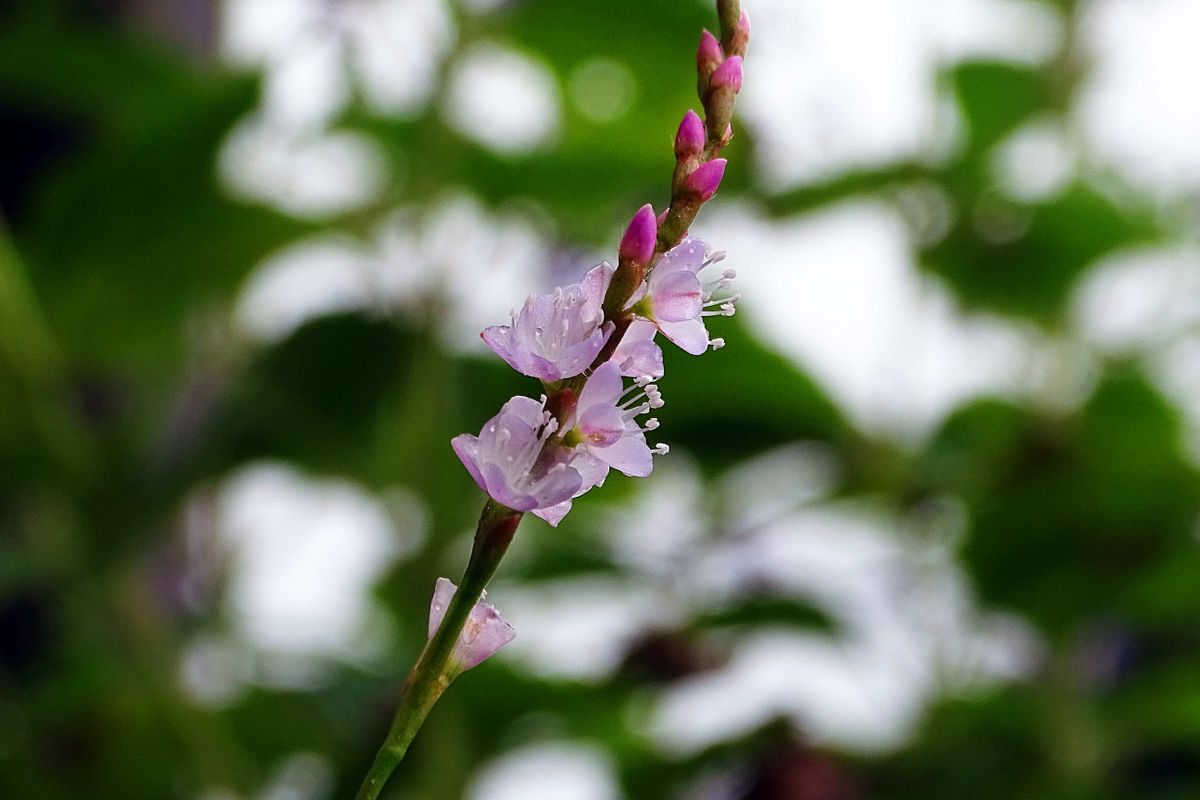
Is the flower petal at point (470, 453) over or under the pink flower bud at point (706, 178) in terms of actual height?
under

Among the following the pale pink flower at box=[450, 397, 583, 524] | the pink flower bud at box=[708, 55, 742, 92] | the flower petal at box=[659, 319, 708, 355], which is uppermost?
the pink flower bud at box=[708, 55, 742, 92]

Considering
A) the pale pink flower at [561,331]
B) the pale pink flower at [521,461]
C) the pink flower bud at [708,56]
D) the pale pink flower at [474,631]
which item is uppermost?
the pink flower bud at [708,56]

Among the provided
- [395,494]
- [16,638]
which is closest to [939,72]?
[395,494]

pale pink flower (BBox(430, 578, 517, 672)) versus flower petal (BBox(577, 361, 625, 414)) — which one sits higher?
flower petal (BBox(577, 361, 625, 414))

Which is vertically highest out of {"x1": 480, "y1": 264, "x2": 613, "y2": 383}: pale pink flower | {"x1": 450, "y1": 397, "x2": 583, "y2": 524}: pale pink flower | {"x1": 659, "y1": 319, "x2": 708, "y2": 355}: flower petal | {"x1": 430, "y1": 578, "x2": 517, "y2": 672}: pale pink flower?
{"x1": 659, "y1": 319, "x2": 708, "y2": 355}: flower petal
